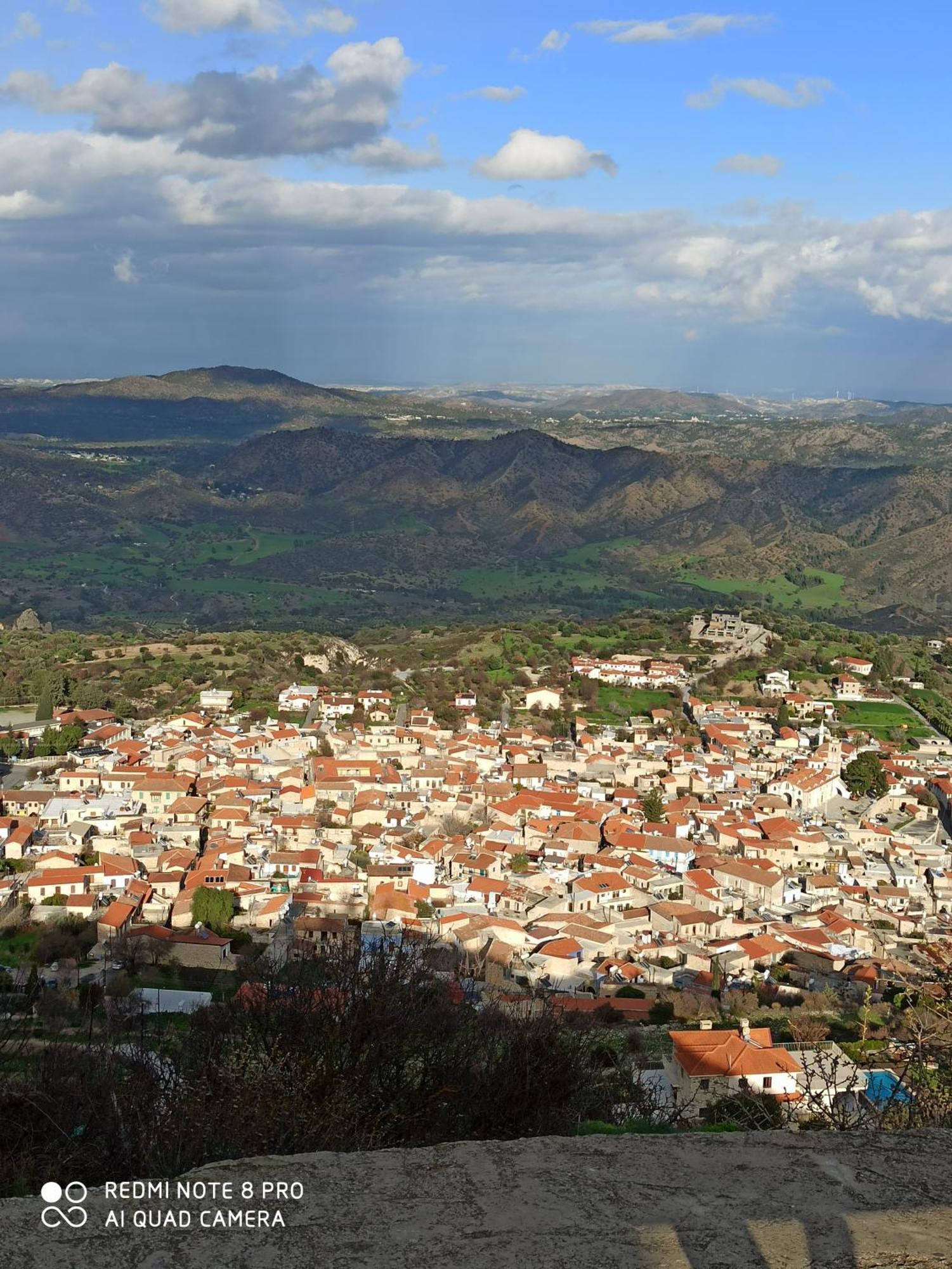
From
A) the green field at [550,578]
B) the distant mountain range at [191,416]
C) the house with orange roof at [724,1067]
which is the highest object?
the distant mountain range at [191,416]

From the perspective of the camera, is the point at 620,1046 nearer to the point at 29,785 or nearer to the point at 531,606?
the point at 29,785

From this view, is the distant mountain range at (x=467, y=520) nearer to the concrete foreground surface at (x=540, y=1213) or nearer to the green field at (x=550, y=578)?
the green field at (x=550, y=578)

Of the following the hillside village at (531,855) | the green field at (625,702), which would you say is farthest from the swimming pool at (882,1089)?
the green field at (625,702)

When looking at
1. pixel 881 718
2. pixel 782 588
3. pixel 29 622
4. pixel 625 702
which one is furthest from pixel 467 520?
pixel 881 718

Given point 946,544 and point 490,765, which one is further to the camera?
point 946,544

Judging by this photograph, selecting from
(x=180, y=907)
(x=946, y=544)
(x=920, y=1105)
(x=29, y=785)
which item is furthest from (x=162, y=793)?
(x=946, y=544)

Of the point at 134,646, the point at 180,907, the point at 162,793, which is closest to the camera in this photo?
the point at 180,907

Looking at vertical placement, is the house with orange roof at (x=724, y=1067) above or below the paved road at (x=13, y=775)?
above
